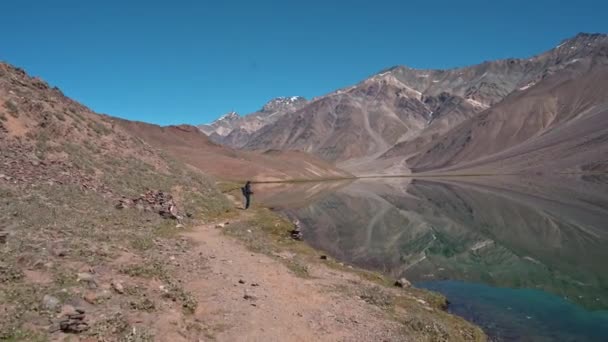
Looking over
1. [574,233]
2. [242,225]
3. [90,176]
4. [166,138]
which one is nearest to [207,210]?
[242,225]

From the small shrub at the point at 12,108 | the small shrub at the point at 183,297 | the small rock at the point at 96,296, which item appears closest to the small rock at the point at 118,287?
the small rock at the point at 96,296

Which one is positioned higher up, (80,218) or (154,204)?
(154,204)

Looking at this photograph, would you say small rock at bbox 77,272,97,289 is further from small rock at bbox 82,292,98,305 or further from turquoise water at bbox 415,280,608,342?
turquoise water at bbox 415,280,608,342

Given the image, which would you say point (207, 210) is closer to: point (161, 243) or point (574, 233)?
point (161, 243)

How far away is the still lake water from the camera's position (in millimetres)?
18031

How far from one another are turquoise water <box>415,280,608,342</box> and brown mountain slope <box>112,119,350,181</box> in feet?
296

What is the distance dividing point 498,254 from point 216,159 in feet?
361

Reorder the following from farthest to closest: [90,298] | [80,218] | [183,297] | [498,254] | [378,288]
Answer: [498,254], [80,218], [378,288], [183,297], [90,298]

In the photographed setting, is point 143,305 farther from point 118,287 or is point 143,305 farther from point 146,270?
point 146,270

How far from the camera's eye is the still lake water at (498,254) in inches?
710

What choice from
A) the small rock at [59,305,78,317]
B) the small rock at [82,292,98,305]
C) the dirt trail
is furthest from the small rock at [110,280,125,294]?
the dirt trail

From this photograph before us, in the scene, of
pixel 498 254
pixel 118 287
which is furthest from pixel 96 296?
pixel 498 254

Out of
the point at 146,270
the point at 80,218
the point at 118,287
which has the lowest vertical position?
the point at 118,287

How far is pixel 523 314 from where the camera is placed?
18.2 meters
